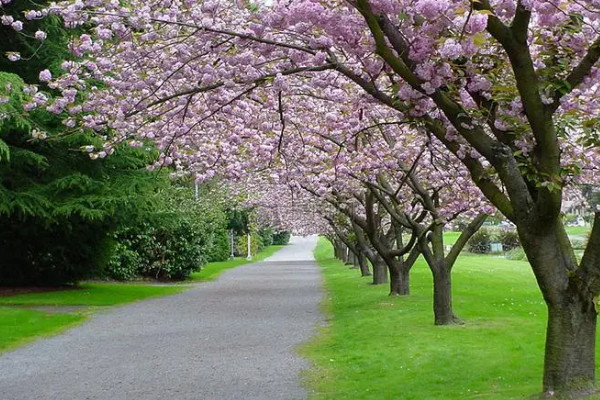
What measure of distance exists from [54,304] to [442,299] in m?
10.9

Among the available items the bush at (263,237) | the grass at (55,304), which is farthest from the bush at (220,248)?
the grass at (55,304)

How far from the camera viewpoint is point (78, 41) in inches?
300

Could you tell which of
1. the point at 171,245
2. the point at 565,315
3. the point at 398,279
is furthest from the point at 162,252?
the point at 565,315

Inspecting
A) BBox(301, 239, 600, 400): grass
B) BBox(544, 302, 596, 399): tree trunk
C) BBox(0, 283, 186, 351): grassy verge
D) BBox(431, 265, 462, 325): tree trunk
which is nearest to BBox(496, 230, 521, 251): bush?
BBox(0, 283, 186, 351): grassy verge

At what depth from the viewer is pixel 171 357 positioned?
11.0 m

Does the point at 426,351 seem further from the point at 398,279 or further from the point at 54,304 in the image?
the point at 54,304

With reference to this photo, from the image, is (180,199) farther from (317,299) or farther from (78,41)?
(78,41)

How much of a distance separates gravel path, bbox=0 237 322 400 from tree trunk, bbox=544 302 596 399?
273 centimetres

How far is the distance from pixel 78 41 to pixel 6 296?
15.6 meters

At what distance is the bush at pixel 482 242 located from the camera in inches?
2175

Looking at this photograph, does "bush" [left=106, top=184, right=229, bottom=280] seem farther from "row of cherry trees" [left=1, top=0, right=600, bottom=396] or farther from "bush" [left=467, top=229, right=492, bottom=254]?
"bush" [left=467, top=229, right=492, bottom=254]

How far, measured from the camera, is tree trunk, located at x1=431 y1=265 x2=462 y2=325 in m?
13.2

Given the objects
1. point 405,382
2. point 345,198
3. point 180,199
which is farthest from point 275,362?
point 180,199

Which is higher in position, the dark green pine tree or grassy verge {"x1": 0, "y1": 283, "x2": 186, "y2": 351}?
the dark green pine tree
